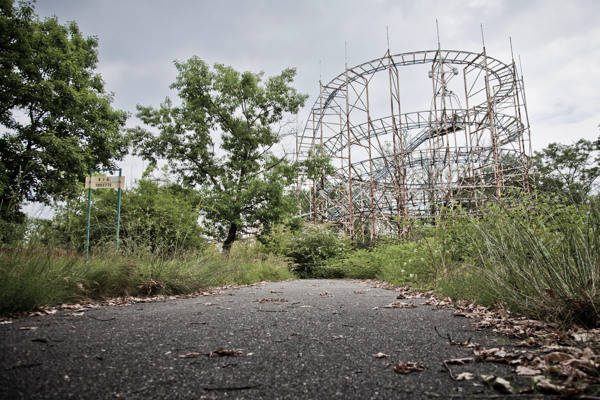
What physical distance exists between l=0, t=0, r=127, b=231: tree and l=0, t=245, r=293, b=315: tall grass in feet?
35.7

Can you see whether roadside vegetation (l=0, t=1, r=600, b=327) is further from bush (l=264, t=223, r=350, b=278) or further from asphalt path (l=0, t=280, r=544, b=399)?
asphalt path (l=0, t=280, r=544, b=399)

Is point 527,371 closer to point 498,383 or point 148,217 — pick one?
point 498,383

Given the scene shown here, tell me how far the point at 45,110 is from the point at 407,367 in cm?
2027

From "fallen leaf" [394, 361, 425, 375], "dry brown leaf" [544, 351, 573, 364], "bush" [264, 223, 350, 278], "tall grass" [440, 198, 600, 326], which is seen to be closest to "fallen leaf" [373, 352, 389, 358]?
"fallen leaf" [394, 361, 425, 375]

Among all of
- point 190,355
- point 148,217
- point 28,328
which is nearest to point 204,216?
point 148,217

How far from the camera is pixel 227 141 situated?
13914 mm

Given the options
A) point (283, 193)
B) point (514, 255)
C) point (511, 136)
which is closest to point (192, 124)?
point (283, 193)

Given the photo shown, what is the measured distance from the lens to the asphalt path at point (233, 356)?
4.58 ft

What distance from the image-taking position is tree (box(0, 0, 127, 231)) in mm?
13758

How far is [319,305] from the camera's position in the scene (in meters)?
3.81

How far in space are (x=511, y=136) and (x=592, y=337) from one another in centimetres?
2057

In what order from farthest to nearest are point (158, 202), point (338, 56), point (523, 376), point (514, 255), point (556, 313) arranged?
point (338, 56) → point (158, 202) → point (514, 255) → point (556, 313) → point (523, 376)

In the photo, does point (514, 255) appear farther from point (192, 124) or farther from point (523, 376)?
point (192, 124)

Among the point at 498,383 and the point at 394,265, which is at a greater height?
the point at 394,265
